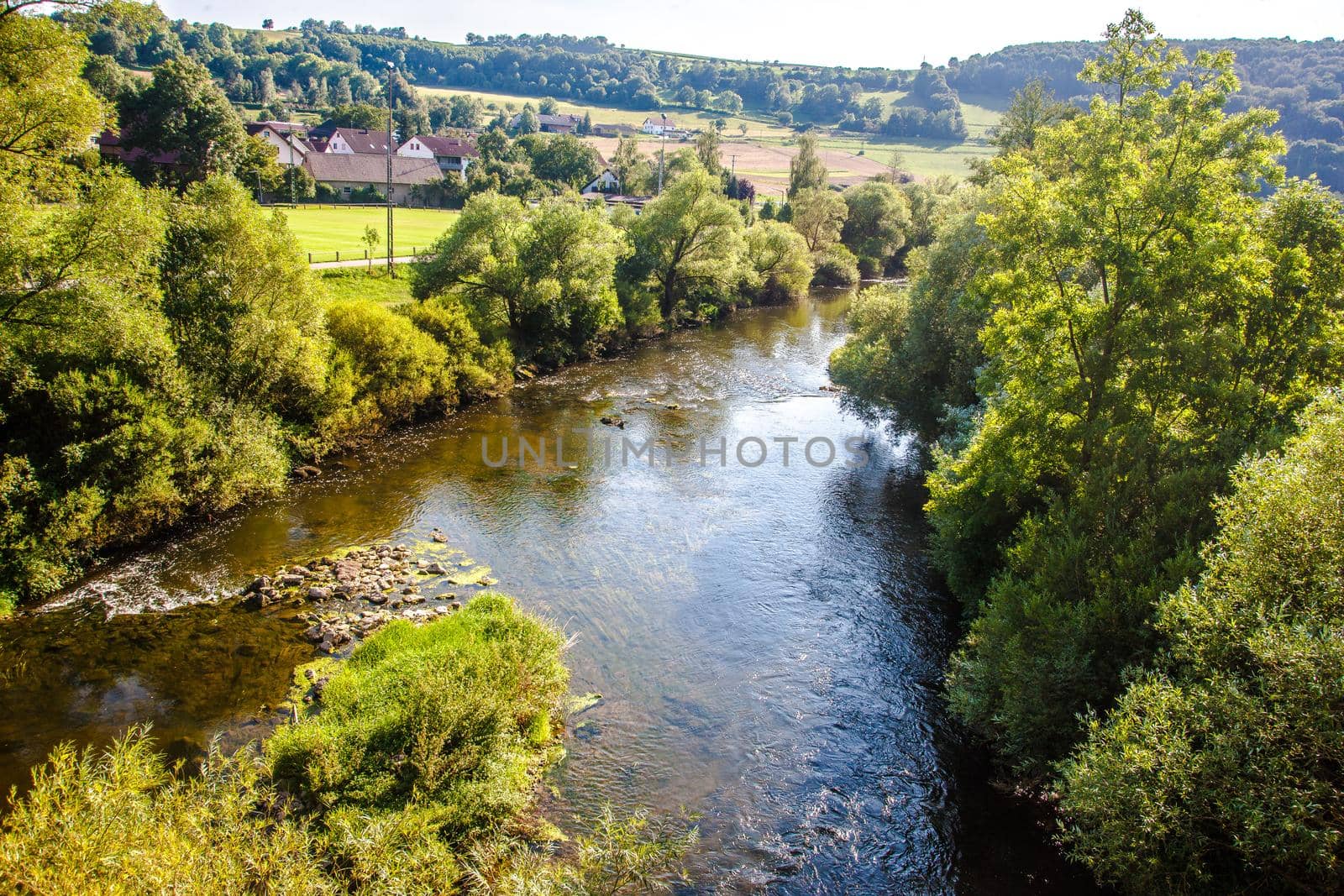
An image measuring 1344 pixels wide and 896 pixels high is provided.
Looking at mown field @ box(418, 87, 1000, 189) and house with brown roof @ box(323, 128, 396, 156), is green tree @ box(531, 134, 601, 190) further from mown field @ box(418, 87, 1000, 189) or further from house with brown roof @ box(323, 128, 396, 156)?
mown field @ box(418, 87, 1000, 189)

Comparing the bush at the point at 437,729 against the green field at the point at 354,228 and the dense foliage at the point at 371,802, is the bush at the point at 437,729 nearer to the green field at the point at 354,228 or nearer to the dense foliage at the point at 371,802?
the dense foliage at the point at 371,802

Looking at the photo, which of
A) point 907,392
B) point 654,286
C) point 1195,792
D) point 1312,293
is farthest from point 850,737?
point 654,286

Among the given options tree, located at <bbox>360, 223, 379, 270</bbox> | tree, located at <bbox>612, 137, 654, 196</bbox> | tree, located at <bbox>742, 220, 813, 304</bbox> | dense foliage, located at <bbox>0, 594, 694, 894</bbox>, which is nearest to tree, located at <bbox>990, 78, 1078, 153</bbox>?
tree, located at <bbox>742, 220, 813, 304</bbox>

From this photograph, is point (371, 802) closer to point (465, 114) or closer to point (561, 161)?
point (561, 161)

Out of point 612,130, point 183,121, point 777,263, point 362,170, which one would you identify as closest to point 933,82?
point 612,130

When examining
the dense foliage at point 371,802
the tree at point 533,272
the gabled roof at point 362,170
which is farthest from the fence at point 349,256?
the gabled roof at point 362,170
